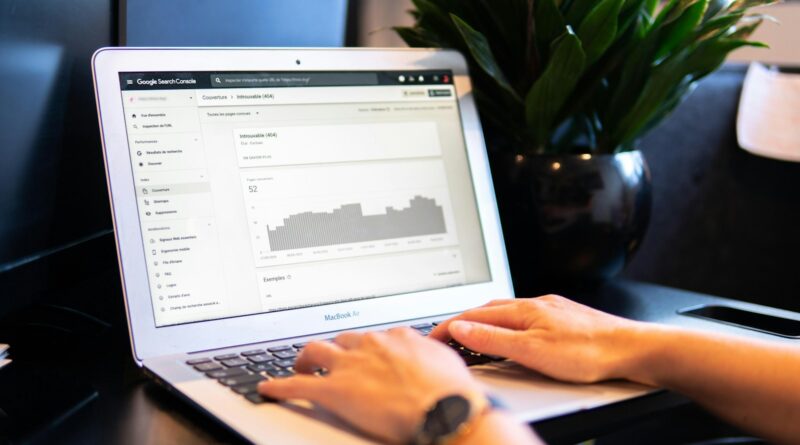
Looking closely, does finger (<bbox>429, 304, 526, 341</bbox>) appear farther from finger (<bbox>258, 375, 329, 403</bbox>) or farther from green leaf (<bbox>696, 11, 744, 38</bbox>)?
green leaf (<bbox>696, 11, 744, 38</bbox>)

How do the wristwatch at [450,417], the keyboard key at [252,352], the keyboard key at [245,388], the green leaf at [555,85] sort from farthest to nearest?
1. the green leaf at [555,85]
2. the keyboard key at [252,352]
3. the keyboard key at [245,388]
4. the wristwatch at [450,417]

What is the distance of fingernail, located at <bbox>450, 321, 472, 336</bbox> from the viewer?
72 cm

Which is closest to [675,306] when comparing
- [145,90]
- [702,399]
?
[702,399]

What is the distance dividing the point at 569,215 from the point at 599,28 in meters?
0.23

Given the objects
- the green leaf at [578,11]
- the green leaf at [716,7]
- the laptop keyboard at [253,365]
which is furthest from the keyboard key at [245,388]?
the green leaf at [716,7]

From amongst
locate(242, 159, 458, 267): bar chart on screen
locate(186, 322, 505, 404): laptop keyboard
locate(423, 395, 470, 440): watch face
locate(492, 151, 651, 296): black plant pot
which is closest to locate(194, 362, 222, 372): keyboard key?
locate(186, 322, 505, 404): laptop keyboard

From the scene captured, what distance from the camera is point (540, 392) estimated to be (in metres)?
0.67

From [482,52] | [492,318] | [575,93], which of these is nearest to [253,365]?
[492,318]

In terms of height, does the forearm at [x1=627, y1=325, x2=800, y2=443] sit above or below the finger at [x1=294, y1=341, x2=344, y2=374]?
below

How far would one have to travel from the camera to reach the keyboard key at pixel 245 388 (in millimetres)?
634

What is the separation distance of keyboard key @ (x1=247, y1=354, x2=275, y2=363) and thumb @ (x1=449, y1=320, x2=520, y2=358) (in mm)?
164

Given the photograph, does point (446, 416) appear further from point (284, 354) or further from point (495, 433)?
point (284, 354)

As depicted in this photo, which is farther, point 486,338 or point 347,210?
point 347,210

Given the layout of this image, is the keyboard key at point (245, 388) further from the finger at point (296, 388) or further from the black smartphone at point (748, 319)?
the black smartphone at point (748, 319)
